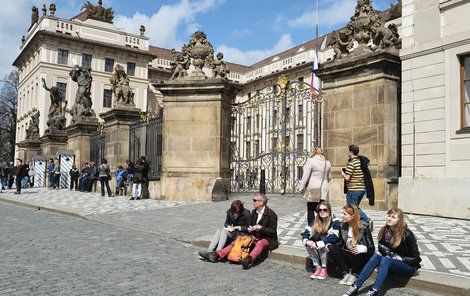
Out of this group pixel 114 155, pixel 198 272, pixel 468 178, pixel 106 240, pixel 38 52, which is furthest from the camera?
pixel 38 52

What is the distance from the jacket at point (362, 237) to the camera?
570 centimetres

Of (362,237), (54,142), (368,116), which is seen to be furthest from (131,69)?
(362,237)

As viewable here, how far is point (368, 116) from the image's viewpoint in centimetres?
1219

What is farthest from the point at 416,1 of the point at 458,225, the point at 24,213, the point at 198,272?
the point at 24,213

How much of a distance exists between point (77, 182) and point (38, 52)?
34.2 meters

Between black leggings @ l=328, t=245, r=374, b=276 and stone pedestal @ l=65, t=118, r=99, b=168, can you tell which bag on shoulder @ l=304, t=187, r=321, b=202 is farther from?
stone pedestal @ l=65, t=118, r=99, b=168

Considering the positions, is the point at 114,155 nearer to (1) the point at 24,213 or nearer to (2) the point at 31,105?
(1) the point at 24,213

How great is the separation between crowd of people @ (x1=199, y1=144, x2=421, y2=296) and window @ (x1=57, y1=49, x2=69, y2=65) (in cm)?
4890

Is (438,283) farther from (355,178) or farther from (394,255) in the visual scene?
(355,178)

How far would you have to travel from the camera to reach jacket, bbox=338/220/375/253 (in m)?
5.70

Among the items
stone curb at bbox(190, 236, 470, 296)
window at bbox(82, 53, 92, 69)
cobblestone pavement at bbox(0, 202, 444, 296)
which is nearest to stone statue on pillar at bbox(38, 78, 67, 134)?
cobblestone pavement at bbox(0, 202, 444, 296)

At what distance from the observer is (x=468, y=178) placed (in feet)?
33.4

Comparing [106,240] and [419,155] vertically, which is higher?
[419,155]

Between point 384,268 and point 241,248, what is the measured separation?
2127mm
